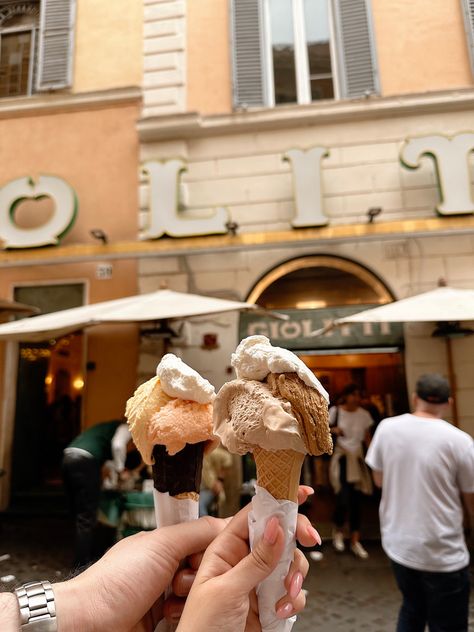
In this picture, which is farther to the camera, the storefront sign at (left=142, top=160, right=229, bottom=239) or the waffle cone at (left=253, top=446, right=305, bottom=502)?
the storefront sign at (left=142, top=160, right=229, bottom=239)

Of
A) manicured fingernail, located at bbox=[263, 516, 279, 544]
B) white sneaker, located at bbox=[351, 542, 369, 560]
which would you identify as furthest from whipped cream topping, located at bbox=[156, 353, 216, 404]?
white sneaker, located at bbox=[351, 542, 369, 560]

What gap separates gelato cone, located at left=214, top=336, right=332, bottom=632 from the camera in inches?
41.6

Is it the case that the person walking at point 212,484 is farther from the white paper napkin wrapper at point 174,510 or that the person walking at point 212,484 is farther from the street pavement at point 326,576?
the white paper napkin wrapper at point 174,510

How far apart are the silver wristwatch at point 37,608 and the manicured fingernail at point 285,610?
530mm

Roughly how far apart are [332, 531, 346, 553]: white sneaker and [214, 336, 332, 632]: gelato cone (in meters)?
4.63

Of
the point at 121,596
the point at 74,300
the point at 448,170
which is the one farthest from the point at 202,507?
the point at 448,170

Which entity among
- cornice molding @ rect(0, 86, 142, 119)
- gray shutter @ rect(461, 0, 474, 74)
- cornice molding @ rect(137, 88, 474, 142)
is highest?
gray shutter @ rect(461, 0, 474, 74)

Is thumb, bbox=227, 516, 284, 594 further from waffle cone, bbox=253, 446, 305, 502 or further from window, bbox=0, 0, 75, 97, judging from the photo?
window, bbox=0, 0, 75, 97

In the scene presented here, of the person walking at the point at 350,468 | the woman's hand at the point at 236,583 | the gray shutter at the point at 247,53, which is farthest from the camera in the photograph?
the gray shutter at the point at 247,53

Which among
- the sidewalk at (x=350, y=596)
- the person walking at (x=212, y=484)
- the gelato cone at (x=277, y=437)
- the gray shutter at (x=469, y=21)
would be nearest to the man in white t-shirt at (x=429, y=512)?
the sidewalk at (x=350, y=596)

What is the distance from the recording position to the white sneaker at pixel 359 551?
4976 millimetres

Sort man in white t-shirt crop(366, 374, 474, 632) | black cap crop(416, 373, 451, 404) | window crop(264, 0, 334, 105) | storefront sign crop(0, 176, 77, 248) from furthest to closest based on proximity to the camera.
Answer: window crop(264, 0, 334, 105), storefront sign crop(0, 176, 77, 248), black cap crop(416, 373, 451, 404), man in white t-shirt crop(366, 374, 474, 632)

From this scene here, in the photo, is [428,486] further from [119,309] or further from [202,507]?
[119,309]

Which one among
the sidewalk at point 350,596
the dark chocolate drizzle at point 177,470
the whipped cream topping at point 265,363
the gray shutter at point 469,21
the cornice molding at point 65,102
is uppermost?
the gray shutter at point 469,21
